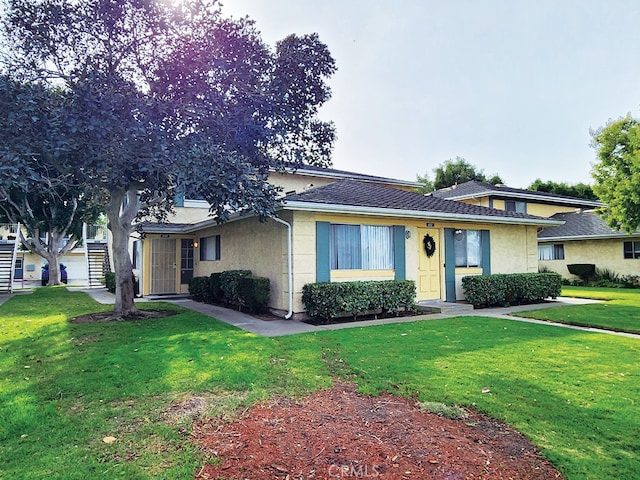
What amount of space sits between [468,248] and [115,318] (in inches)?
423

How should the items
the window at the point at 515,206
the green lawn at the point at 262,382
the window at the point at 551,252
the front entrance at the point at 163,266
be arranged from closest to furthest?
the green lawn at the point at 262,382 → the front entrance at the point at 163,266 → the window at the point at 551,252 → the window at the point at 515,206

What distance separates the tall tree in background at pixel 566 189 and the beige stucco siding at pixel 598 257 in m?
20.6

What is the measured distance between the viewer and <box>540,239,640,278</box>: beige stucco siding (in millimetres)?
21344

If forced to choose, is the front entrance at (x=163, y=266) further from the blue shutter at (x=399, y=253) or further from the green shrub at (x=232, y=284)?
the blue shutter at (x=399, y=253)

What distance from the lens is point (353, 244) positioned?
36.2 feet

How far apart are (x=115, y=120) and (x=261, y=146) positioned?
4136 mm

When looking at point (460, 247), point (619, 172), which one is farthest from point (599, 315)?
point (619, 172)

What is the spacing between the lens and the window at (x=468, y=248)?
521 inches

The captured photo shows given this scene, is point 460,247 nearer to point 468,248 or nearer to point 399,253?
point 468,248

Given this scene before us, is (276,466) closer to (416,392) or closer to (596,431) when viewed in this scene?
(416,392)

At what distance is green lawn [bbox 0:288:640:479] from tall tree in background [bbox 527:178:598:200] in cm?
3954

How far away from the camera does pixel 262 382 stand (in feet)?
16.8

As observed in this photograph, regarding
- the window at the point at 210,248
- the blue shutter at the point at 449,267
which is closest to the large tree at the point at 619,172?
the blue shutter at the point at 449,267

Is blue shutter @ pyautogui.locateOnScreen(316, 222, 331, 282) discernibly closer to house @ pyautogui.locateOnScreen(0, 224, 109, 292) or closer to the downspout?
the downspout
